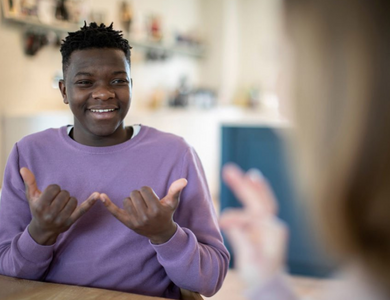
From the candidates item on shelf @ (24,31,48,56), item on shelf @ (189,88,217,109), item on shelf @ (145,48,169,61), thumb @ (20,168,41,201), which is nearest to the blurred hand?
thumb @ (20,168,41,201)

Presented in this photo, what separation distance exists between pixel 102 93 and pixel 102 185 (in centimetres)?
21

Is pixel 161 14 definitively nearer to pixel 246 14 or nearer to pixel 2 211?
pixel 246 14

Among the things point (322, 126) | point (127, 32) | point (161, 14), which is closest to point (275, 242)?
point (322, 126)

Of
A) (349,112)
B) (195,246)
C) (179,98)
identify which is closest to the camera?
(349,112)

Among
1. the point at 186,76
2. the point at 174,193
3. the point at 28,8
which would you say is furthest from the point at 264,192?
the point at 186,76

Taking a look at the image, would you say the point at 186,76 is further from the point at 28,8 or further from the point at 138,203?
the point at 138,203

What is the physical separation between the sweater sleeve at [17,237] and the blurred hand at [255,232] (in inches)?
30.4

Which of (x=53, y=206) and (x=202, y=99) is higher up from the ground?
(x=53, y=206)

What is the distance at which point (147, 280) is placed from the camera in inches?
47.3

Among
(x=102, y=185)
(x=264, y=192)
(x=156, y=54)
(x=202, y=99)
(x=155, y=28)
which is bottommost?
(x=202, y=99)

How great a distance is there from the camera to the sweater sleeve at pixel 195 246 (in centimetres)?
105

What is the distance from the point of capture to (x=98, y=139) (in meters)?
1.26

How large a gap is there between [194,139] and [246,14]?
7.09 feet

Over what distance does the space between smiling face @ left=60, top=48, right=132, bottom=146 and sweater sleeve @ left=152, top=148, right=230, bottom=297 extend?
206mm
